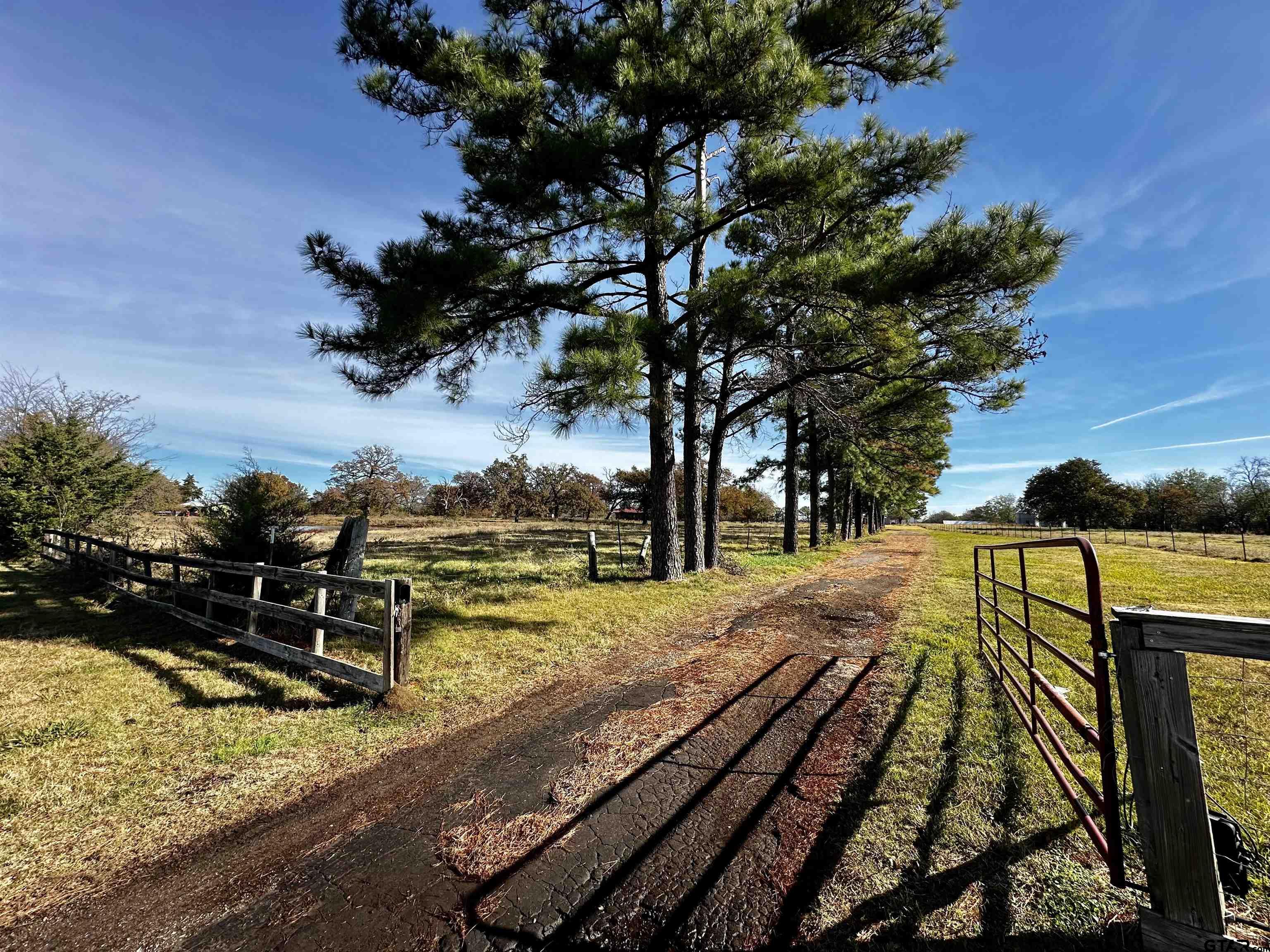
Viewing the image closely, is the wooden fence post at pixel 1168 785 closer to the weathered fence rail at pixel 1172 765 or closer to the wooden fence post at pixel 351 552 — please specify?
the weathered fence rail at pixel 1172 765

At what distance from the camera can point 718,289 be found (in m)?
8.64

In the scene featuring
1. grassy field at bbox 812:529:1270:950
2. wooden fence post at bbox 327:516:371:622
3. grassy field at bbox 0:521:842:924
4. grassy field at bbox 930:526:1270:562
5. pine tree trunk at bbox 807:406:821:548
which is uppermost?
pine tree trunk at bbox 807:406:821:548

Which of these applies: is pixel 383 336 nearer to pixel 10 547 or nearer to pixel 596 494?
pixel 10 547

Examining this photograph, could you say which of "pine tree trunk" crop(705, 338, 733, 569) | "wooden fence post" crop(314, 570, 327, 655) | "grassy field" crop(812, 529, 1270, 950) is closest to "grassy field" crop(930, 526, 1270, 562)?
"pine tree trunk" crop(705, 338, 733, 569)

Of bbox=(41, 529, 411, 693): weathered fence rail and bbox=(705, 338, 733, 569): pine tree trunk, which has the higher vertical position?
bbox=(705, 338, 733, 569): pine tree trunk

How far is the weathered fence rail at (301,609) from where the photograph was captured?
4.59m

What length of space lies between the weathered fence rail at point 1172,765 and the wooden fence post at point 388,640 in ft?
15.8

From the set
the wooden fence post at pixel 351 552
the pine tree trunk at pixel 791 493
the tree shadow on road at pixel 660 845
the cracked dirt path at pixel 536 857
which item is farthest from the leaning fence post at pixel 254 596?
the pine tree trunk at pixel 791 493

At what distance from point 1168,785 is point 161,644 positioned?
9.35 metres

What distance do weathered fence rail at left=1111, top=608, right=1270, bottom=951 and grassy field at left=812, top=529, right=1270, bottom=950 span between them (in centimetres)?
17

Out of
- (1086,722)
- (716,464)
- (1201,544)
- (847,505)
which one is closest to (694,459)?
(716,464)

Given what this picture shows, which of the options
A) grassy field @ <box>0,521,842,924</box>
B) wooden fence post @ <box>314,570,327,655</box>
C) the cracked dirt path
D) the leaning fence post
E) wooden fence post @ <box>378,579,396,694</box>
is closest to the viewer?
the cracked dirt path

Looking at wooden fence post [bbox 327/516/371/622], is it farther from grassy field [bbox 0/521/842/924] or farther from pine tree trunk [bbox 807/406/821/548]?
pine tree trunk [bbox 807/406/821/548]

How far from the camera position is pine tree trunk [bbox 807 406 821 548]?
19.9 m
